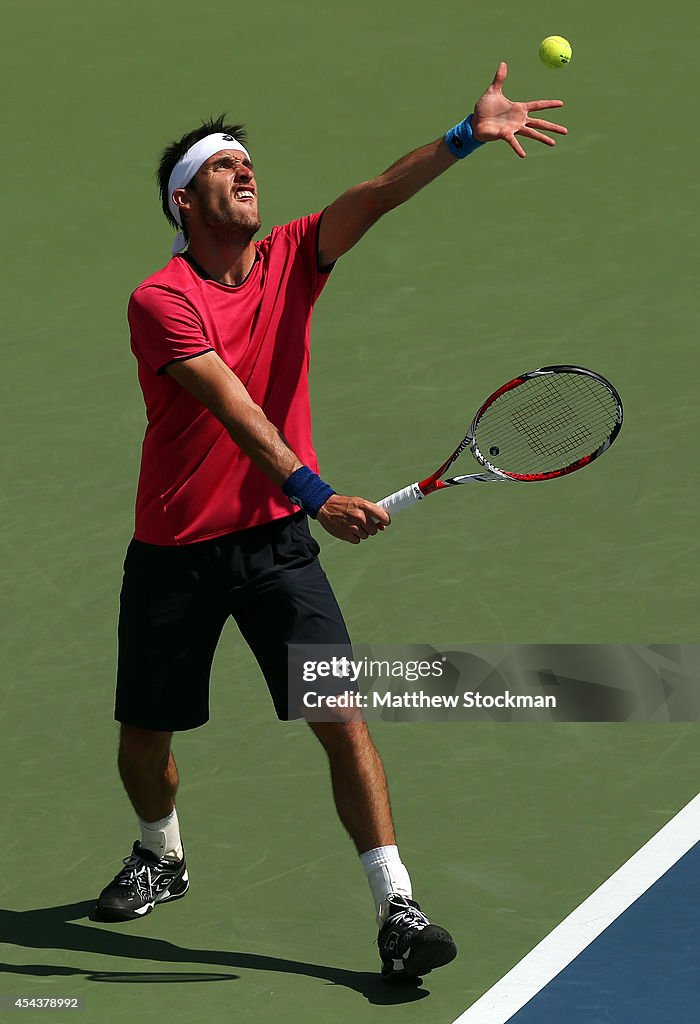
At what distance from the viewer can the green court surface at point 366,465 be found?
7.09 meters

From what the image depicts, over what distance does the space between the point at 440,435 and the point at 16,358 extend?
2.34 metres

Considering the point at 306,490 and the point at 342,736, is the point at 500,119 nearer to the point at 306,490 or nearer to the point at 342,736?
the point at 306,490

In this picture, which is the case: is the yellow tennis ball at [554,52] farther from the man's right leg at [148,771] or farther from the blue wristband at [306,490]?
the man's right leg at [148,771]

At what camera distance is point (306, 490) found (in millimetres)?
6664

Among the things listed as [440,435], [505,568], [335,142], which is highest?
[335,142]

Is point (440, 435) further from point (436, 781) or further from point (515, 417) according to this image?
point (436, 781)

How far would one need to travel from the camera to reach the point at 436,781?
25.6 ft

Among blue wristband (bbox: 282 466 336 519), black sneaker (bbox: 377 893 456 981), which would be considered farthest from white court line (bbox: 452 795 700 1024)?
blue wristband (bbox: 282 466 336 519)

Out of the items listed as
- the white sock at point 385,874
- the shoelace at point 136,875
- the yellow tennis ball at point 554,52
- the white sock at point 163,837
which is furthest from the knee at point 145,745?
the yellow tennis ball at point 554,52

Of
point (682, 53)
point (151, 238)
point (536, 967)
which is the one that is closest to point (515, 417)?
point (536, 967)

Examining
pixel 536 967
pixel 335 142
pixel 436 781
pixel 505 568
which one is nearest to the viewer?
pixel 536 967

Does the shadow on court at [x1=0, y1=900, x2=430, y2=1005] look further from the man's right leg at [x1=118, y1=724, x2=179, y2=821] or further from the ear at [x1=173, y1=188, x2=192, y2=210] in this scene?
the ear at [x1=173, y1=188, x2=192, y2=210]

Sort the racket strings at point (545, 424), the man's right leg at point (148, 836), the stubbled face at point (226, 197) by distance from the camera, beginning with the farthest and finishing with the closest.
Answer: the racket strings at point (545, 424), the man's right leg at point (148, 836), the stubbled face at point (226, 197)

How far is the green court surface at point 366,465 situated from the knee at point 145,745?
1.50ft
